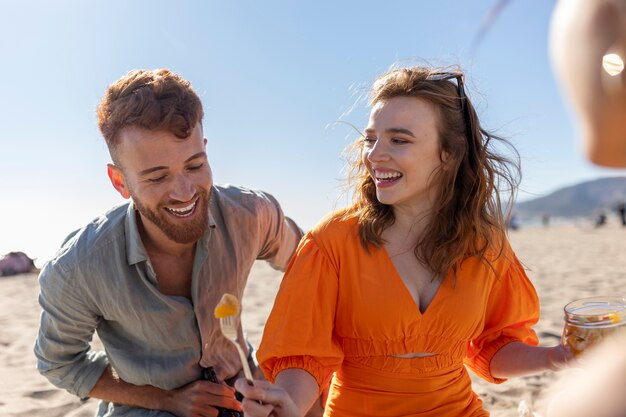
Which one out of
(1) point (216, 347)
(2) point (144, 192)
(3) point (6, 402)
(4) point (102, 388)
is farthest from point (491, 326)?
(3) point (6, 402)

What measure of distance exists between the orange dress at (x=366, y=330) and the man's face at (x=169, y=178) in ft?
2.03

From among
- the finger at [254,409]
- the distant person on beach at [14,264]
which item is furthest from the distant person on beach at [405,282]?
the distant person on beach at [14,264]

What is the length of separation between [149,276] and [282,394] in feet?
3.70

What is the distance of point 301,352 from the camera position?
215cm

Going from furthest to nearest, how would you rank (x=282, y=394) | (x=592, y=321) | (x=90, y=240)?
(x=90, y=240), (x=282, y=394), (x=592, y=321)

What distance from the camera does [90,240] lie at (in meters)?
2.76

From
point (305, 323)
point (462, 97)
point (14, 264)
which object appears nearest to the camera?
point (305, 323)

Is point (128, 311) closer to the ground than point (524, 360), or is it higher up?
A: higher up

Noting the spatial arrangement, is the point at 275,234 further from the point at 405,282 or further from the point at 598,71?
the point at 598,71

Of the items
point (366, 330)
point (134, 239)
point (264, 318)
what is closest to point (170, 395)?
point (134, 239)

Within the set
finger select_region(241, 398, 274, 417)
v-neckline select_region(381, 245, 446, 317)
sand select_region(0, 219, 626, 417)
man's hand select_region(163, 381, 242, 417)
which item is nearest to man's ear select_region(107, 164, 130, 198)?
man's hand select_region(163, 381, 242, 417)

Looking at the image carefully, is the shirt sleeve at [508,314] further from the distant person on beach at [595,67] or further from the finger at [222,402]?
the distant person on beach at [595,67]

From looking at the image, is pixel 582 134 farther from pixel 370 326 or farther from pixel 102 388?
pixel 102 388

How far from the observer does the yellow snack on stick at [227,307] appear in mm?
1729
